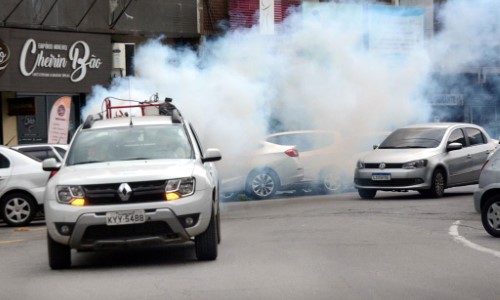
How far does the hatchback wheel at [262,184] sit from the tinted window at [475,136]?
445 cm

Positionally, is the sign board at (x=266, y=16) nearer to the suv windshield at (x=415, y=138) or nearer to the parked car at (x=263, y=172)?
the parked car at (x=263, y=172)

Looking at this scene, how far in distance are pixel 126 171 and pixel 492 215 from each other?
5200 mm

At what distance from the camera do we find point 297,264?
10.3 meters

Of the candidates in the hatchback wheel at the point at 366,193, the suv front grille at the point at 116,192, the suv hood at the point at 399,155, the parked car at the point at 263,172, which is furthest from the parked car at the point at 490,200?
the parked car at the point at 263,172

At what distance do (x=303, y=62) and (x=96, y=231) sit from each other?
12.3 metres

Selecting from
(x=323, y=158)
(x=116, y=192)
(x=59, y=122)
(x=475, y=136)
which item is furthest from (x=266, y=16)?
(x=116, y=192)

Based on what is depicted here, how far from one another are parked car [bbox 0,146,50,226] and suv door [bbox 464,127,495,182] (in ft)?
30.5

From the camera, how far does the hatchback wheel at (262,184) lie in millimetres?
21250

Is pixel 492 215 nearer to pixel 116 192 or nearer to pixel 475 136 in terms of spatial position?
pixel 116 192

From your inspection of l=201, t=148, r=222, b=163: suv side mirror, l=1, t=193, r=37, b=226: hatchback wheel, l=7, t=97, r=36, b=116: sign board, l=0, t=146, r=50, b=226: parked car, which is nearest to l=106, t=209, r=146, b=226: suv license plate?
l=201, t=148, r=222, b=163: suv side mirror

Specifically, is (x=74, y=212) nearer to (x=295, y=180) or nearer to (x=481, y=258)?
(x=481, y=258)

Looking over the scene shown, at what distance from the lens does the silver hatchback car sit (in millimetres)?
19703

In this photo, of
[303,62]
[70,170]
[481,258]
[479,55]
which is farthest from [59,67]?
[481,258]

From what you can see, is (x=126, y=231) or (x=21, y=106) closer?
(x=126, y=231)
